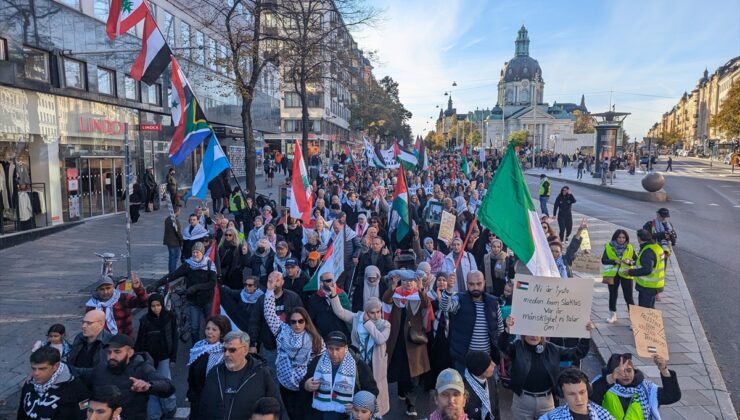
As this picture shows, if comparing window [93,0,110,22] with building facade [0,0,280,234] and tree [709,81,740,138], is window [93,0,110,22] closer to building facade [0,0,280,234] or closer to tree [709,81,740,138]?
building facade [0,0,280,234]

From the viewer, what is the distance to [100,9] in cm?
1738

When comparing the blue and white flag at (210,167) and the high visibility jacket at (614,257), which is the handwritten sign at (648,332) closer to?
the high visibility jacket at (614,257)

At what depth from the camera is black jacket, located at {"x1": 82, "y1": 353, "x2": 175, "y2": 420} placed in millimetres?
4090

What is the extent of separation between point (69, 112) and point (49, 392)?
48.4ft

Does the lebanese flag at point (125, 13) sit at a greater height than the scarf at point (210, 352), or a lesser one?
greater

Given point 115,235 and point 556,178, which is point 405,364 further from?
point 556,178

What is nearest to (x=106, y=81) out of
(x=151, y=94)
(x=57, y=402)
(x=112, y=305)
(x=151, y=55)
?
(x=151, y=94)

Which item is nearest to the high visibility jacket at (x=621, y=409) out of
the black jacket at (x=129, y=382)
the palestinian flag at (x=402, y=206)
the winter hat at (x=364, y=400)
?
the winter hat at (x=364, y=400)

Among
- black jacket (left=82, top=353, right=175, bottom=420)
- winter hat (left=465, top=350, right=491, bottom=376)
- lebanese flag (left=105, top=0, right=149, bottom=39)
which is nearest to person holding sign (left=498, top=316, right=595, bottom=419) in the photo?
winter hat (left=465, top=350, right=491, bottom=376)

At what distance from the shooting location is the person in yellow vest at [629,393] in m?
3.74

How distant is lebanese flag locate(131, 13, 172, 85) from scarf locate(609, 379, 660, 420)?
891 centimetres

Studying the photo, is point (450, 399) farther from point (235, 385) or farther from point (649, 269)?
point (649, 269)

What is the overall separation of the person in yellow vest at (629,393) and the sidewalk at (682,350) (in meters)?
1.96

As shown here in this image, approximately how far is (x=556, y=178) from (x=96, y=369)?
4418 cm
